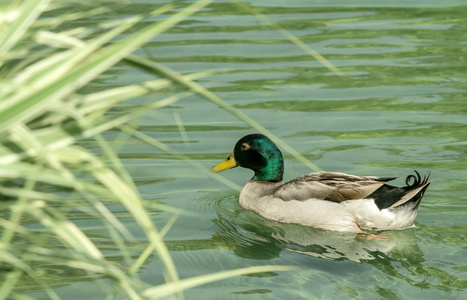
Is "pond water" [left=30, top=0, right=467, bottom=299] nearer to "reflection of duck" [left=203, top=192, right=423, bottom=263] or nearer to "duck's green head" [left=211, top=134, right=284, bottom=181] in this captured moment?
"reflection of duck" [left=203, top=192, right=423, bottom=263]

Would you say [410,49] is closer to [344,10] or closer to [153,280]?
[344,10]

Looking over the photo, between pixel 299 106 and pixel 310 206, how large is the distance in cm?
234

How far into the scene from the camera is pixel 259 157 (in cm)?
694

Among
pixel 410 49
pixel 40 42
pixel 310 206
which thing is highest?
pixel 40 42

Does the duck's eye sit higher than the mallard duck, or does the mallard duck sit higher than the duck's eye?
the duck's eye

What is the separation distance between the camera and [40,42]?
10.4ft

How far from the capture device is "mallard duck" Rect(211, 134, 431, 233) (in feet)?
19.1

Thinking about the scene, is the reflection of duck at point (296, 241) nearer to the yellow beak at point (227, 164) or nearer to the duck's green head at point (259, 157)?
the yellow beak at point (227, 164)

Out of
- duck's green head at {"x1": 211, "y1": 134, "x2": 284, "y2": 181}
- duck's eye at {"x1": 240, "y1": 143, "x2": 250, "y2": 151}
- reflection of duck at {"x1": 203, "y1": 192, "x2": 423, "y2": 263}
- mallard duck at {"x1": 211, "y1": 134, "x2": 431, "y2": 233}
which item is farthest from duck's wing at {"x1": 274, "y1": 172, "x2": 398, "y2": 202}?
duck's eye at {"x1": 240, "y1": 143, "x2": 250, "y2": 151}

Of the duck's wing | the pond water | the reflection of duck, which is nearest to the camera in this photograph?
the pond water

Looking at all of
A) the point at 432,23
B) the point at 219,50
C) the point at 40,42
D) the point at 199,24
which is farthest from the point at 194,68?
the point at 40,42

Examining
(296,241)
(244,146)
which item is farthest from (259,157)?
(296,241)

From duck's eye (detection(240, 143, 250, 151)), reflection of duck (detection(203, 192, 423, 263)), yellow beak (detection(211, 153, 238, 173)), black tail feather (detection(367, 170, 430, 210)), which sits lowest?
reflection of duck (detection(203, 192, 423, 263))

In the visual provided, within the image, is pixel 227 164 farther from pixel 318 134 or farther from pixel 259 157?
pixel 318 134
